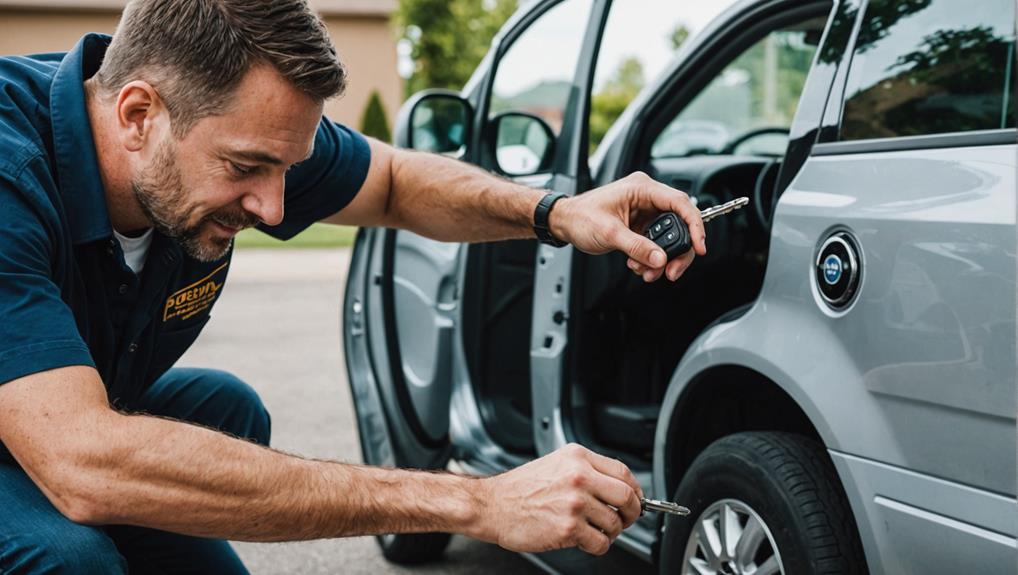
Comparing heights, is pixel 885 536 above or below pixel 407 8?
below

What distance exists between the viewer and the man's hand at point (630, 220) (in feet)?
7.08

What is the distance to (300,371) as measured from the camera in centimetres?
730

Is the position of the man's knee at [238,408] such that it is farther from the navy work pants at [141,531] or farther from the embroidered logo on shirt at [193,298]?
the embroidered logo on shirt at [193,298]

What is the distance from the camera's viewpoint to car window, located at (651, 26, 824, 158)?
4.00m

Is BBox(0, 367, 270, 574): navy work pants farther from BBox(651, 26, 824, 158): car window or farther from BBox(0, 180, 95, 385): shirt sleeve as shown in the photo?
BBox(651, 26, 824, 158): car window

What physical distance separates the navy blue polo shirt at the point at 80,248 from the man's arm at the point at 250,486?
10 cm

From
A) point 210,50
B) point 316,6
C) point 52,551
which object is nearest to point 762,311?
point 210,50

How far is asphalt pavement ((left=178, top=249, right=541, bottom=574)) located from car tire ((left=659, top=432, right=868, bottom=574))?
1.37 meters

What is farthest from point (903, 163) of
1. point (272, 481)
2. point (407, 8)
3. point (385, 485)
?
point (407, 8)

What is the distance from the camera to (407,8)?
2342cm

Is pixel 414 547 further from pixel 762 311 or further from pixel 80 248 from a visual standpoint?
pixel 80 248

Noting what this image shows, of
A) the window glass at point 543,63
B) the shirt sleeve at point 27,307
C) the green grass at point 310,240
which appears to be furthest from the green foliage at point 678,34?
the green grass at point 310,240

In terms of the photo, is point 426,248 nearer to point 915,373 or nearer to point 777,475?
point 777,475

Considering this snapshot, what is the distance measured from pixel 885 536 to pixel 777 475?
0.88 ft
